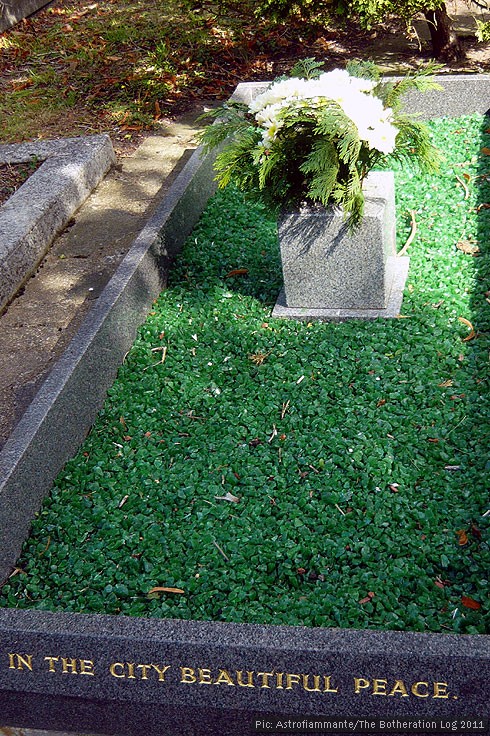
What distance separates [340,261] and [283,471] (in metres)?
1.39

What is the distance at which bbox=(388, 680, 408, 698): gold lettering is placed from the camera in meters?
2.39

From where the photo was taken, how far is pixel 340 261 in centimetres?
445

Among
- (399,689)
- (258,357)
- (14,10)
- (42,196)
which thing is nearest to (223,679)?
(399,689)

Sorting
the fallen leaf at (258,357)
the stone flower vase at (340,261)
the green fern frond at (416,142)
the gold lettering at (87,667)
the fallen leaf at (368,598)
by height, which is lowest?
the fallen leaf at (368,598)

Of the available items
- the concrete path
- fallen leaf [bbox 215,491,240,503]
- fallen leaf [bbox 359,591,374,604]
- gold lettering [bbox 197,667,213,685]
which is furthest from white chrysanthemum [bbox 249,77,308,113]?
gold lettering [bbox 197,667,213,685]

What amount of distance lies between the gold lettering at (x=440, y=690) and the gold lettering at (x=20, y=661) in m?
1.25

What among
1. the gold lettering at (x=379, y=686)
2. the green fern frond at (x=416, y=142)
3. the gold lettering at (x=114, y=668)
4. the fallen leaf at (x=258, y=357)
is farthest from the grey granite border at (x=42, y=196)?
the gold lettering at (x=379, y=686)

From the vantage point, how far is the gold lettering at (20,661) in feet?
8.64

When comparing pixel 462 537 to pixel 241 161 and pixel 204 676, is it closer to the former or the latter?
pixel 204 676

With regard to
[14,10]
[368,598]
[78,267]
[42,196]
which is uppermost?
[14,10]

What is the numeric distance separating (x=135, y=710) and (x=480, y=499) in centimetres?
156

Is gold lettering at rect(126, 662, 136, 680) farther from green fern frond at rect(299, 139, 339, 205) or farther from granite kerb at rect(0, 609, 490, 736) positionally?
green fern frond at rect(299, 139, 339, 205)

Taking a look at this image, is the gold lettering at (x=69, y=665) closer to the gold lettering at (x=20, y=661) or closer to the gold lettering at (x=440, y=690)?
Result: the gold lettering at (x=20, y=661)

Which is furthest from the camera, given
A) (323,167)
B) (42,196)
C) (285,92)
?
(42,196)
